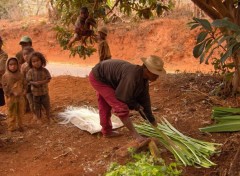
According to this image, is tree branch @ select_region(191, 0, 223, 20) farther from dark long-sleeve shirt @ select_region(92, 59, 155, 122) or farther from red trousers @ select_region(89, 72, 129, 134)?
red trousers @ select_region(89, 72, 129, 134)

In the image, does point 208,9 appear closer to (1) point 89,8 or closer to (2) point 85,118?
(1) point 89,8

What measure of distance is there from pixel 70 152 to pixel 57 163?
28cm

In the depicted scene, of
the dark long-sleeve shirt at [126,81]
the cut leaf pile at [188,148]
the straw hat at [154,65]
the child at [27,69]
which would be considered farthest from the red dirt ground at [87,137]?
the straw hat at [154,65]

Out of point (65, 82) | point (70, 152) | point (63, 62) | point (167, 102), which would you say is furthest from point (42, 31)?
point (70, 152)

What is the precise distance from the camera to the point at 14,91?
16.9ft

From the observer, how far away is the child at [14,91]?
5.08 meters

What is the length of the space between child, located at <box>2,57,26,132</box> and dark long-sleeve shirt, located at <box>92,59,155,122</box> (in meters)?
1.25

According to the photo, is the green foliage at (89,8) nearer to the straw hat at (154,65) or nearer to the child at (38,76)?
the child at (38,76)

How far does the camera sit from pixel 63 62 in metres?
17.2

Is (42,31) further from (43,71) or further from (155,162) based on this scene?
(155,162)

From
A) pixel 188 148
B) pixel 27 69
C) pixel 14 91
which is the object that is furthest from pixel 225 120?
pixel 27 69

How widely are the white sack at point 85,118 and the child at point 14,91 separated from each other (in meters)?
0.68

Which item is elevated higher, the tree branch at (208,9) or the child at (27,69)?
the tree branch at (208,9)

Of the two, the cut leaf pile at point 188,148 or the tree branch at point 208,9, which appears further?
the tree branch at point 208,9
